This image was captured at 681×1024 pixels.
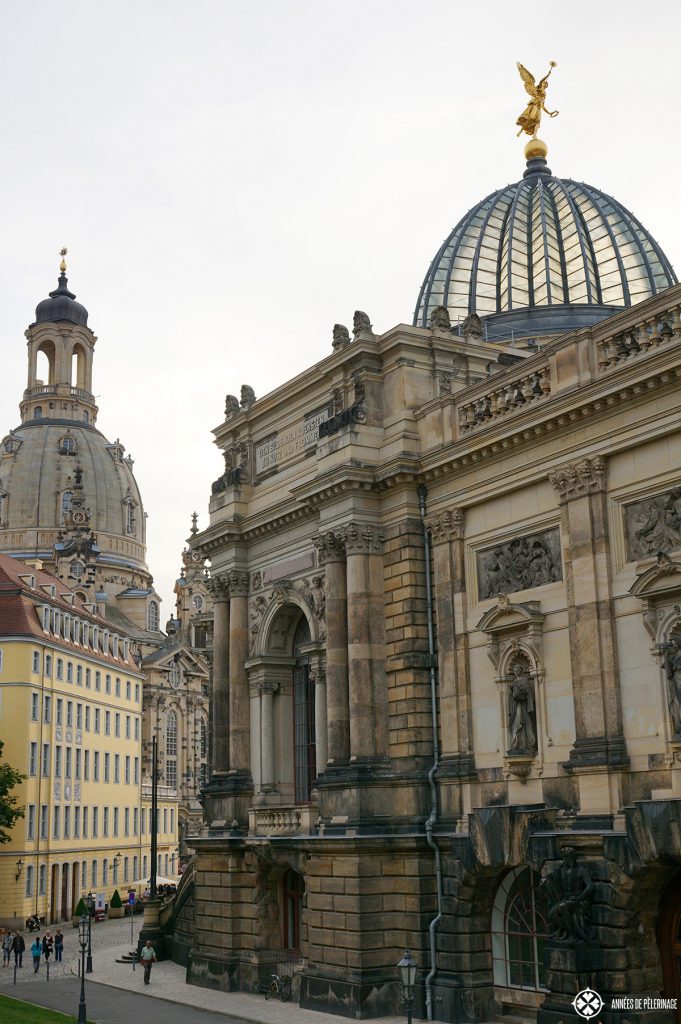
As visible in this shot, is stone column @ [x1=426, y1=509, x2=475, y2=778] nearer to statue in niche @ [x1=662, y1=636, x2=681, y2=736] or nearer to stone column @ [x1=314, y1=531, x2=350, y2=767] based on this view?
stone column @ [x1=314, y1=531, x2=350, y2=767]

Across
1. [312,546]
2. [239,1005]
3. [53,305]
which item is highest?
[53,305]

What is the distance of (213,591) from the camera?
140 feet

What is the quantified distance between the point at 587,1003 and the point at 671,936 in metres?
2.52

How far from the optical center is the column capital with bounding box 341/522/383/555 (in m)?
35.1

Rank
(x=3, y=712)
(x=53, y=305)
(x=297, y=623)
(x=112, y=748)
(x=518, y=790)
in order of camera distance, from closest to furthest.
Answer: (x=518, y=790) < (x=297, y=623) < (x=3, y=712) < (x=112, y=748) < (x=53, y=305)

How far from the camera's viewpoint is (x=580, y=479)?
2925 cm

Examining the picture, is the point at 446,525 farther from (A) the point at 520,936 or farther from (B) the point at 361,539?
(A) the point at 520,936

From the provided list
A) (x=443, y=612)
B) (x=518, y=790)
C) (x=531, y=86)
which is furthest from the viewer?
(x=531, y=86)

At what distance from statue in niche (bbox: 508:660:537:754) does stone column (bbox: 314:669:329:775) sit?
7.63 meters

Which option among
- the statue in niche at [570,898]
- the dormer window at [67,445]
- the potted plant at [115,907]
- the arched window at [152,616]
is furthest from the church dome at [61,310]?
the statue in niche at [570,898]

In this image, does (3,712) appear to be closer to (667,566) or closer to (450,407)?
(450,407)

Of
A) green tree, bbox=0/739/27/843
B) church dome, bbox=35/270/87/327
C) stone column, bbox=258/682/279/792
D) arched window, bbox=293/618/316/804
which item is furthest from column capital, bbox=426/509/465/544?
church dome, bbox=35/270/87/327

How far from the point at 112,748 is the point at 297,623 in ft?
165

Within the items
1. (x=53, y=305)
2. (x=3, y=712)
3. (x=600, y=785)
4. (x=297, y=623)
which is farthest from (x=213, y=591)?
(x=53, y=305)
